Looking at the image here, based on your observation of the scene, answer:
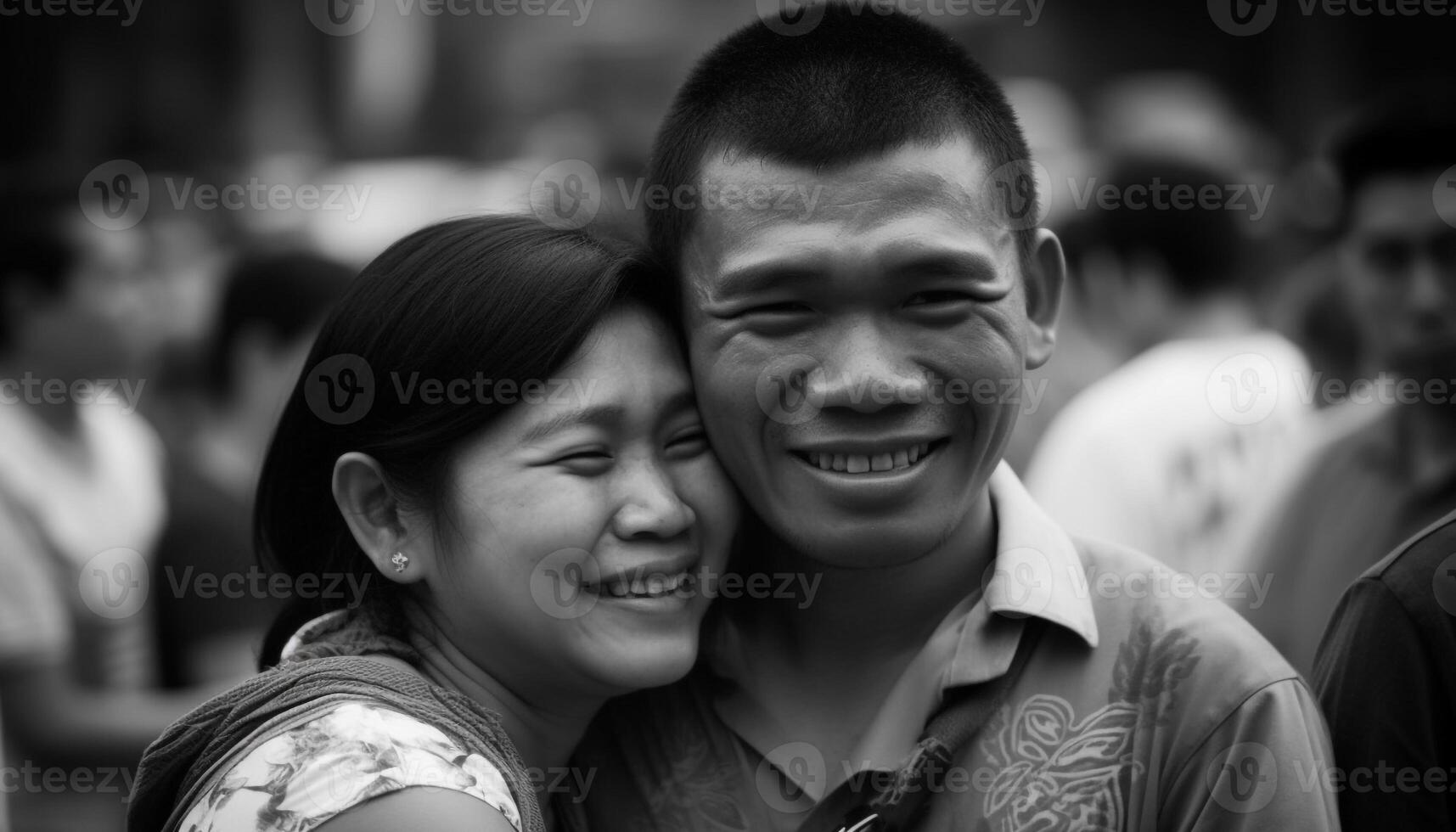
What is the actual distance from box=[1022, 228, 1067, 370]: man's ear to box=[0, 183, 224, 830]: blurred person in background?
2.57m

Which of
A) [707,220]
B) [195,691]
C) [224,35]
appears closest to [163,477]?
[195,691]

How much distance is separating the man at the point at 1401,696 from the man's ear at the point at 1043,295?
598 millimetres

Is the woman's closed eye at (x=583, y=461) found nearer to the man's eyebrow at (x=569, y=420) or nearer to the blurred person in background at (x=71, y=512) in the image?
the man's eyebrow at (x=569, y=420)

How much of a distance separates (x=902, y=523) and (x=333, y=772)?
0.85 meters

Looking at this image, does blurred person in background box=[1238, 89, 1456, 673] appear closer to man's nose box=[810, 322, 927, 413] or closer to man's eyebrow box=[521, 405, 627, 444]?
man's nose box=[810, 322, 927, 413]

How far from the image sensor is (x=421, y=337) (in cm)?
217

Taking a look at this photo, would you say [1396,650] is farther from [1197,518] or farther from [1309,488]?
[1197,518]

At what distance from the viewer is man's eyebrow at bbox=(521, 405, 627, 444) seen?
2127 millimetres

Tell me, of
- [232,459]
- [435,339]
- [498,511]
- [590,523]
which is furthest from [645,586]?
[232,459]

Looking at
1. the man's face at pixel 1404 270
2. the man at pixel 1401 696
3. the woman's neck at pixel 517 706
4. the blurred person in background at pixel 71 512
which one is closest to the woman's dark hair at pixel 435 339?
the woman's neck at pixel 517 706

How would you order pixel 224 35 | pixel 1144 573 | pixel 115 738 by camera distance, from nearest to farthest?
pixel 1144 573 → pixel 115 738 → pixel 224 35

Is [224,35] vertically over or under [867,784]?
Answer: over

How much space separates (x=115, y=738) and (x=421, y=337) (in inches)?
82.4

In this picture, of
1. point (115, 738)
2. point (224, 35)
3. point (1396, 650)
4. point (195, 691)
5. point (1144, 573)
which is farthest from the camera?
point (224, 35)
